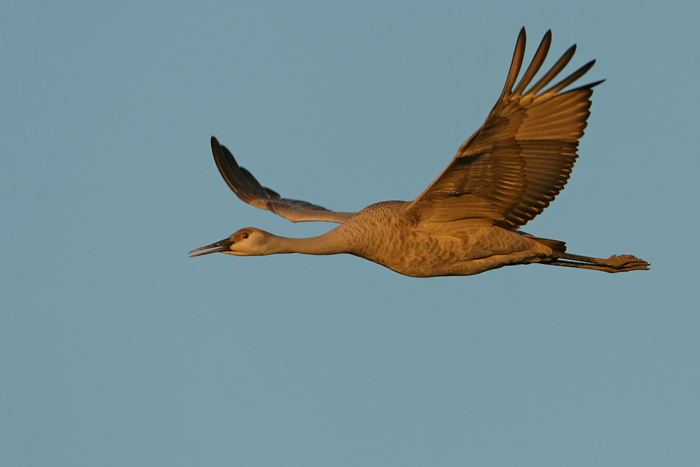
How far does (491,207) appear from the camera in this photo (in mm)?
12102

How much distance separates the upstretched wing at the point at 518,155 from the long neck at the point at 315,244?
1.03m

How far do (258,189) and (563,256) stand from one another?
5647mm

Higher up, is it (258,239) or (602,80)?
(602,80)

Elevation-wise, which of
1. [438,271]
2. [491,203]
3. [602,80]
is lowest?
[438,271]

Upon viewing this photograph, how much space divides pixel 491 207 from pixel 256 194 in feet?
18.0

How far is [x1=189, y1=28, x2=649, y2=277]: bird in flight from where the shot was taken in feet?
35.1

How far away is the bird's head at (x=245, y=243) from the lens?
42.3ft

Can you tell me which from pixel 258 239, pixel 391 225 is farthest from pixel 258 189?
pixel 391 225

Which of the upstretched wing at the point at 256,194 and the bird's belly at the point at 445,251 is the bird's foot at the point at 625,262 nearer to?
the bird's belly at the point at 445,251

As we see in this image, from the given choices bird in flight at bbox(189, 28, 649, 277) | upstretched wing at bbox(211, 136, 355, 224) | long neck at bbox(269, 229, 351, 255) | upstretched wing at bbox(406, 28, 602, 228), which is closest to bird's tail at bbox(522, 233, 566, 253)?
bird in flight at bbox(189, 28, 649, 277)

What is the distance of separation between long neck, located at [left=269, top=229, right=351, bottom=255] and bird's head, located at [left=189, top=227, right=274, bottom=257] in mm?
115

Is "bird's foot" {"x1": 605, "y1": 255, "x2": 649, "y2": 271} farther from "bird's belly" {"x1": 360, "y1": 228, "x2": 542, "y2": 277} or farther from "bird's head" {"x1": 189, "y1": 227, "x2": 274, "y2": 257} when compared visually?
"bird's head" {"x1": 189, "y1": 227, "x2": 274, "y2": 257}

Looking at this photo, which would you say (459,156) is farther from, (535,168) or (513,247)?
(513,247)

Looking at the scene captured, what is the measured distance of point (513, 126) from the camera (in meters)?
10.8
